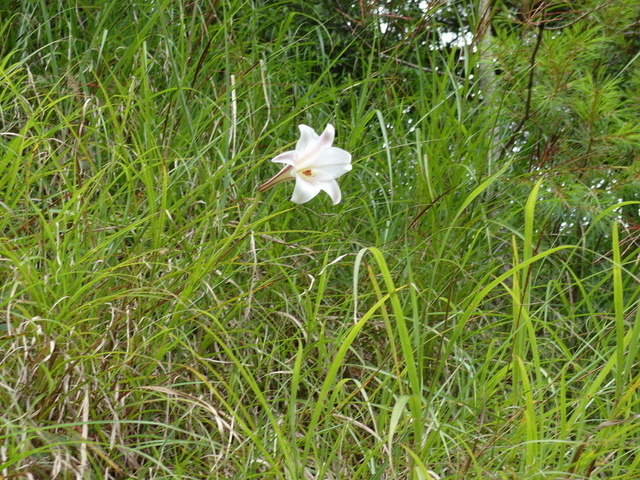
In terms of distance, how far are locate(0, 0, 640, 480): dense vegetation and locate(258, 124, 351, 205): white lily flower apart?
0.11 meters

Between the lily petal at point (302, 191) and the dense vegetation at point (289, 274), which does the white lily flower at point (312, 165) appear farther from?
the dense vegetation at point (289, 274)

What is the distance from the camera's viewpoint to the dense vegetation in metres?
1.46

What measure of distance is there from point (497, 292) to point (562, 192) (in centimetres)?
35

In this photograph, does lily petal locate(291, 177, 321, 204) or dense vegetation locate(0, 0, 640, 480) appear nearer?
dense vegetation locate(0, 0, 640, 480)

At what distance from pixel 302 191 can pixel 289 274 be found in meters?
0.55

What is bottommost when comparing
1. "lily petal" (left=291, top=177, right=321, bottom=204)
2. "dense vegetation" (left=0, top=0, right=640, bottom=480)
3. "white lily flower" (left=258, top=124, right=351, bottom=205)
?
"dense vegetation" (left=0, top=0, right=640, bottom=480)

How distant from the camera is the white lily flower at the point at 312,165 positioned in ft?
5.24

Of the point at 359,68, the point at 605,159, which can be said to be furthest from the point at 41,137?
the point at 359,68

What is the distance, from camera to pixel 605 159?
2594mm

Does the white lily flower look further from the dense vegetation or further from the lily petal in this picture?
the dense vegetation

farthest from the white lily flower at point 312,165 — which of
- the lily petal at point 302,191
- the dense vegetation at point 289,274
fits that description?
the dense vegetation at point 289,274

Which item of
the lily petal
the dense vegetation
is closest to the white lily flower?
the lily petal

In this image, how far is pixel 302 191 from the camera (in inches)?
63.2

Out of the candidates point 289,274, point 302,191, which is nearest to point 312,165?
point 302,191
